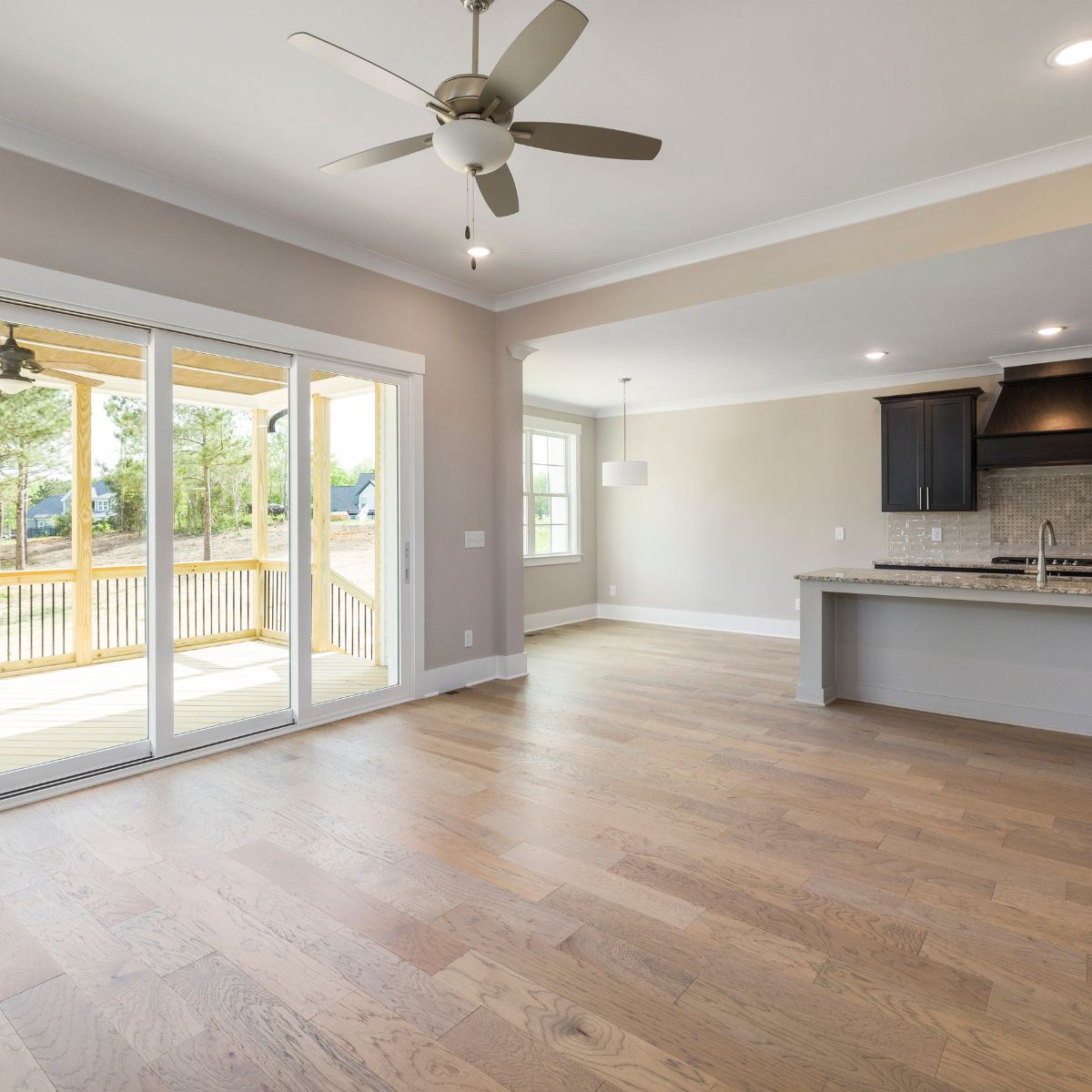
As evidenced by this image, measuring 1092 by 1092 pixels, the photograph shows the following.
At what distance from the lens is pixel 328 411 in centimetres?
427

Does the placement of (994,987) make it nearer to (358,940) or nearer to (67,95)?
(358,940)

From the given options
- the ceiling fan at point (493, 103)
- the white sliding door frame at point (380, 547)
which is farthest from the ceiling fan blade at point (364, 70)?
the white sliding door frame at point (380, 547)

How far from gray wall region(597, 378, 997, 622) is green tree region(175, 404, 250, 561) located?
5415mm

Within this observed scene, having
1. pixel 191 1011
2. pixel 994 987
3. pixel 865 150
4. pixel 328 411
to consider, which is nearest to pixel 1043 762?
pixel 994 987

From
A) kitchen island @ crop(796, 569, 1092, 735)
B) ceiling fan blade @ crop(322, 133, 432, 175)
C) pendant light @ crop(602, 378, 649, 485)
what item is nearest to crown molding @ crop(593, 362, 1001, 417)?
pendant light @ crop(602, 378, 649, 485)

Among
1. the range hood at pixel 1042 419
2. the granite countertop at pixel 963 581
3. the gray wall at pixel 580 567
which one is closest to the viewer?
the granite countertop at pixel 963 581

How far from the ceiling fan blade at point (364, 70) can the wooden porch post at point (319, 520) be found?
2.35 metres

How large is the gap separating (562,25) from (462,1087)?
252 centimetres

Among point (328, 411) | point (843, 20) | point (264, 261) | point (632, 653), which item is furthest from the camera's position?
point (632, 653)

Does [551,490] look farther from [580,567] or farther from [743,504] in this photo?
[743,504]

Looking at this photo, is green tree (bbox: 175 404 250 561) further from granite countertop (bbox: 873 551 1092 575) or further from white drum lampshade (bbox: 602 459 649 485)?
granite countertop (bbox: 873 551 1092 575)

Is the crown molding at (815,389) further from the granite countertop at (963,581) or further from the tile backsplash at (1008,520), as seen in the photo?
the granite countertop at (963,581)

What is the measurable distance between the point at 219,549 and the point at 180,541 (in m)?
0.22

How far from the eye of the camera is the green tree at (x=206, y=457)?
3.62 meters
